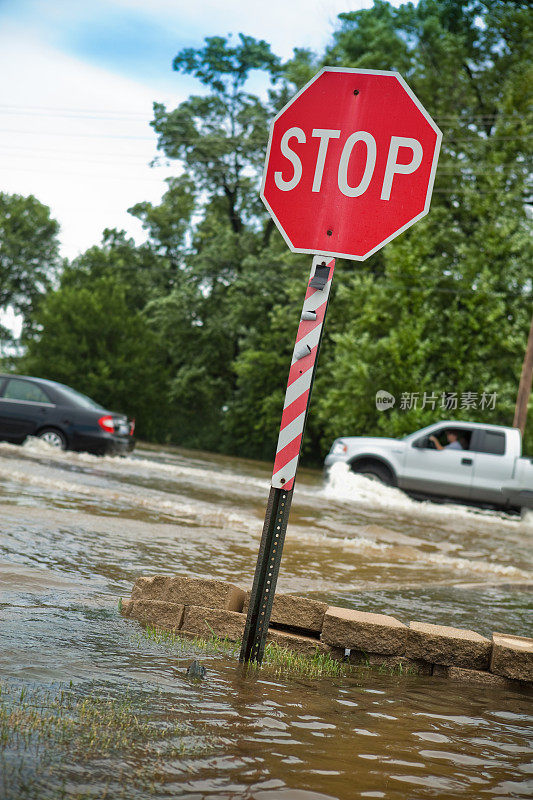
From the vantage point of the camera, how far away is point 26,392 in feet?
58.7

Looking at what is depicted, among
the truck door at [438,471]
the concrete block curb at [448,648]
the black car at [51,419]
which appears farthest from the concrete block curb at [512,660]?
the black car at [51,419]

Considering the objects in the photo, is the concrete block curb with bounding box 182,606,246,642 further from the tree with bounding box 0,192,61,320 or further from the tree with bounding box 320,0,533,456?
the tree with bounding box 0,192,61,320

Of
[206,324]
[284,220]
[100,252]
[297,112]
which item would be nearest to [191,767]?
[284,220]

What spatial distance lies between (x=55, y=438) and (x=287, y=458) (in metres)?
13.7

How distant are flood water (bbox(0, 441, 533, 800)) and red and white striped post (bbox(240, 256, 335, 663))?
27 cm

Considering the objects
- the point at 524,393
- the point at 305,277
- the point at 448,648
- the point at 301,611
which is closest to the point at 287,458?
the point at 301,611

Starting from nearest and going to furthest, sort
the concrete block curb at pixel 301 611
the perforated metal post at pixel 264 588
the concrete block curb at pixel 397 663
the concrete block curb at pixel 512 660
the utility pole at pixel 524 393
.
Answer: the perforated metal post at pixel 264 588 < the concrete block curb at pixel 512 660 < the concrete block curb at pixel 397 663 < the concrete block curb at pixel 301 611 < the utility pole at pixel 524 393

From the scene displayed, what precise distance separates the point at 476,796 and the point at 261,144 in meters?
37.0

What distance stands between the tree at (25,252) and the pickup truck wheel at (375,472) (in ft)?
145

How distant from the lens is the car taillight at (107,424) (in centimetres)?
1775

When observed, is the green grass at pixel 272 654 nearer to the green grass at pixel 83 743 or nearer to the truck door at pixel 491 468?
the green grass at pixel 83 743

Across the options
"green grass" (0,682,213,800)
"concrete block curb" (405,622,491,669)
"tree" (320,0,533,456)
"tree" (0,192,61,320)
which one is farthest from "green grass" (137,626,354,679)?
"tree" (0,192,61,320)

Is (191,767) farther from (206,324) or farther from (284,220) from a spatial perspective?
(206,324)

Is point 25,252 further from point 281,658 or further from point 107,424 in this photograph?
point 281,658
